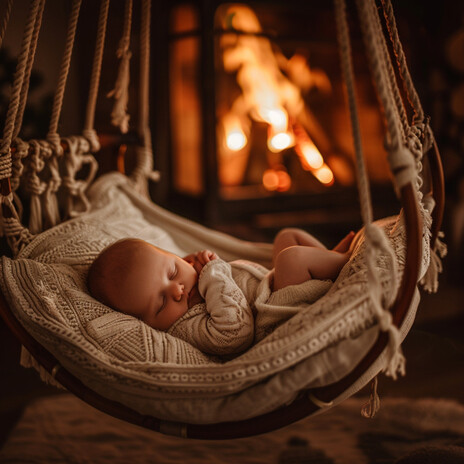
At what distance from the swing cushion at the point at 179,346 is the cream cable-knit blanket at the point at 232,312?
39 mm

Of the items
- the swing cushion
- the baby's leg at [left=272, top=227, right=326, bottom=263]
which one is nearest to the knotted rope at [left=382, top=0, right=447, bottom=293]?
the swing cushion

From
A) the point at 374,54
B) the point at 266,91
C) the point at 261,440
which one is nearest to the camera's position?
the point at 374,54

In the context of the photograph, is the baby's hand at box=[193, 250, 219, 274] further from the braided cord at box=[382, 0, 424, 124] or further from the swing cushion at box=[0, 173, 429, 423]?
the braided cord at box=[382, 0, 424, 124]

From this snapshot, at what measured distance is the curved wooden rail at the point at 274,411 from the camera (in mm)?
628

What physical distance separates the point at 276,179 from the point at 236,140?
255 mm

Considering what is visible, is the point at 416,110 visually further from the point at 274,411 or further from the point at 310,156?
the point at 310,156

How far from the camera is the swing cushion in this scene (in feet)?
2.19

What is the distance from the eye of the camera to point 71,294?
852 millimetres

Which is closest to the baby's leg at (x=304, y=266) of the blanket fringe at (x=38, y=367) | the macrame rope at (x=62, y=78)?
the blanket fringe at (x=38, y=367)

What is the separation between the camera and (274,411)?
0.72 meters

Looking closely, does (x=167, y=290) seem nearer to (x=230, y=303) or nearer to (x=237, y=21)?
(x=230, y=303)

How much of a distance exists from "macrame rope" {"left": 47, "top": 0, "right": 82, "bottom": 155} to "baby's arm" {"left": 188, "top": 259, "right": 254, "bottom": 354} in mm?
430

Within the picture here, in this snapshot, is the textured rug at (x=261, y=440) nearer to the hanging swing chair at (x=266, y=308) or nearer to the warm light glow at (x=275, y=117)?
the hanging swing chair at (x=266, y=308)

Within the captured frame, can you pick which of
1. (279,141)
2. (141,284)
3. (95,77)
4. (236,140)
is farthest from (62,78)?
(279,141)
